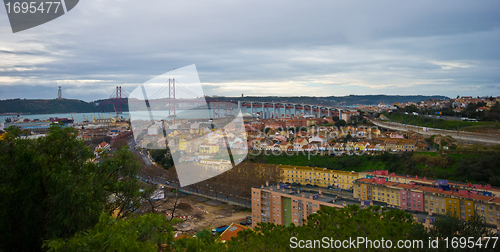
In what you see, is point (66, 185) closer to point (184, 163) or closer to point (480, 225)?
point (480, 225)

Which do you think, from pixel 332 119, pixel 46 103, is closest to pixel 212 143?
pixel 332 119

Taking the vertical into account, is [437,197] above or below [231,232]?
above

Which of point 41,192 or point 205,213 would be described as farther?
point 205,213

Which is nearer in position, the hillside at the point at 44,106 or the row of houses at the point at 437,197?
the row of houses at the point at 437,197

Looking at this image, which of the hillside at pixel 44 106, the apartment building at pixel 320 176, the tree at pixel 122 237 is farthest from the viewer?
the hillside at pixel 44 106

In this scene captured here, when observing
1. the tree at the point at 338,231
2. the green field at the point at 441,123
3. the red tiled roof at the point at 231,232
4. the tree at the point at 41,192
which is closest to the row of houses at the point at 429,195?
the red tiled roof at the point at 231,232

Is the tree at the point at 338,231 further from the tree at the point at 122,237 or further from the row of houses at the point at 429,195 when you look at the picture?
the row of houses at the point at 429,195

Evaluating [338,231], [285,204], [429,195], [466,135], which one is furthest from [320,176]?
[338,231]

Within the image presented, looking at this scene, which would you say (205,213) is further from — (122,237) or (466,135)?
(466,135)

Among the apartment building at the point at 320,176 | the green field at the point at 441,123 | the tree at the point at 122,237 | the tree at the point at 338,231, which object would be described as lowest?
the apartment building at the point at 320,176
